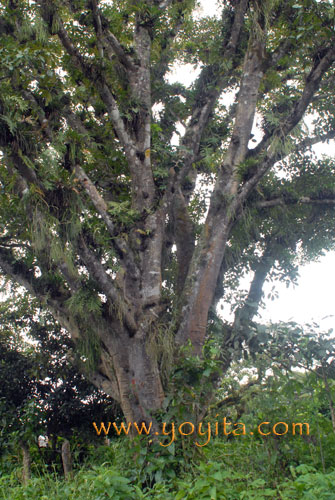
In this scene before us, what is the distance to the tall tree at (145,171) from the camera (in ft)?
16.9

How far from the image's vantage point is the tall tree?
5.16m

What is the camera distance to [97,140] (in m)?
6.76

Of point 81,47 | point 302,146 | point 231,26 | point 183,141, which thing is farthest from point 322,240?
point 81,47

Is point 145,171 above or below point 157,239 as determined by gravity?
above

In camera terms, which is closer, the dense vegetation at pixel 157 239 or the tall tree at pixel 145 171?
the dense vegetation at pixel 157 239

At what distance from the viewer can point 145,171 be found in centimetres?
604

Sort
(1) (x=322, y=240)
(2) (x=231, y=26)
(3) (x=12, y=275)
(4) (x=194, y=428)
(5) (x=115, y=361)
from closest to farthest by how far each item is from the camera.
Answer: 1. (4) (x=194, y=428)
2. (5) (x=115, y=361)
3. (3) (x=12, y=275)
4. (2) (x=231, y=26)
5. (1) (x=322, y=240)

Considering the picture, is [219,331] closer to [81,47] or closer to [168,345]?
[168,345]

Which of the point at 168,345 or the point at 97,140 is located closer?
the point at 168,345

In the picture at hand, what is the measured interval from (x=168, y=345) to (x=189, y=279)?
961 mm

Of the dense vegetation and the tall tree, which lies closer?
the dense vegetation

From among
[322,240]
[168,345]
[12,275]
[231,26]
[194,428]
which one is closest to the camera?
[194,428]

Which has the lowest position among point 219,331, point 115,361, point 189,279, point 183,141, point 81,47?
point 115,361

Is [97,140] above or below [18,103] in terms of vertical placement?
above
